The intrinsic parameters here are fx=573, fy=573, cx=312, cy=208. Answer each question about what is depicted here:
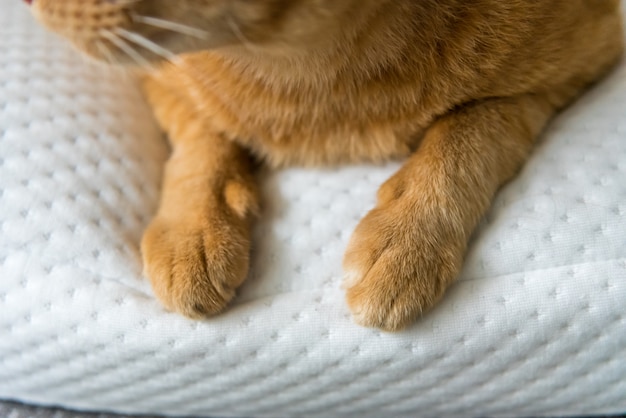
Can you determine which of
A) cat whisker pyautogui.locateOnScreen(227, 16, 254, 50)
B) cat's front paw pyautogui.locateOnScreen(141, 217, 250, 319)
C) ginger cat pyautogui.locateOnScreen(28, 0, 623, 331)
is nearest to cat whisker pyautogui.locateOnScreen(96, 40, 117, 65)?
ginger cat pyautogui.locateOnScreen(28, 0, 623, 331)

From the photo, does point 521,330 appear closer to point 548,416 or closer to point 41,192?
point 548,416

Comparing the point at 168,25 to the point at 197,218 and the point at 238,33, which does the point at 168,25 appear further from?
the point at 197,218

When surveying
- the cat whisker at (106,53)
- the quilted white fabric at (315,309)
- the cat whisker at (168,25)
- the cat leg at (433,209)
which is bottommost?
the quilted white fabric at (315,309)

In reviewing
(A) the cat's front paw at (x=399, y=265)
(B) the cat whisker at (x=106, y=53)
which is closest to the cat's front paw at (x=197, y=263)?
(A) the cat's front paw at (x=399, y=265)

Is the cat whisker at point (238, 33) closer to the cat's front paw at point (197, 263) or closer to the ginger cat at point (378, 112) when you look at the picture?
the ginger cat at point (378, 112)

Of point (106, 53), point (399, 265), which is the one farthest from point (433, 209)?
point (106, 53)

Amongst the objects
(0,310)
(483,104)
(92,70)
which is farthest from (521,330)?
(92,70)
